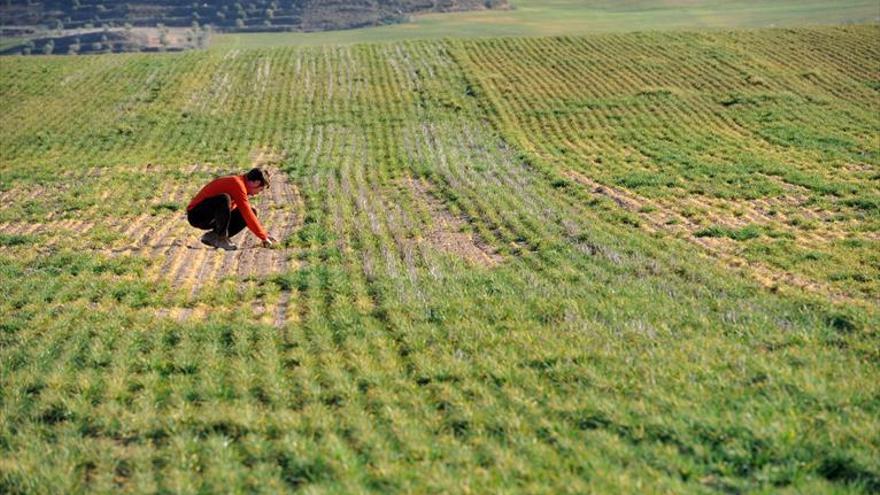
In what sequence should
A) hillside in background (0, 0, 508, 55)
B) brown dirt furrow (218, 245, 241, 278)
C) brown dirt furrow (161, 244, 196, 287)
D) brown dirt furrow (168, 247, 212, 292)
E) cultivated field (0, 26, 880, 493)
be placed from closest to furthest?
1. cultivated field (0, 26, 880, 493)
2. brown dirt furrow (168, 247, 212, 292)
3. brown dirt furrow (161, 244, 196, 287)
4. brown dirt furrow (218, 245, 241, 278)
5. hillside in background (0, 0, 508, 55)

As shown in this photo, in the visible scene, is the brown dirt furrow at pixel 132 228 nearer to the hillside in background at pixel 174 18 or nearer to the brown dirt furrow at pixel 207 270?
the brown dirt furrow at pixel 207 270

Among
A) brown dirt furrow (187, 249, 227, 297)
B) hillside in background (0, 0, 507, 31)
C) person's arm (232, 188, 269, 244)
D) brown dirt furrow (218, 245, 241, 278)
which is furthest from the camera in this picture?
hillside in background (0, 0, 507, 31)

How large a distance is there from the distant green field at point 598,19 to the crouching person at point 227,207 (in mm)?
71317

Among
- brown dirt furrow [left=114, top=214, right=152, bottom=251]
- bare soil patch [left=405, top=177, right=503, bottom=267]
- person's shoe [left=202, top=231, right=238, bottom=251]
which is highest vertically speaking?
person's shoe [left=202, top=231, right=238, bottom=251]

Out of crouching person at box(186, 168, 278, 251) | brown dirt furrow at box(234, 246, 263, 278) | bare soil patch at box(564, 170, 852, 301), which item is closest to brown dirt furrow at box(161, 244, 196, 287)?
brown dirt furrow at box(234, 246, 263, 278)

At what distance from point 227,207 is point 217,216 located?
10.1 inches

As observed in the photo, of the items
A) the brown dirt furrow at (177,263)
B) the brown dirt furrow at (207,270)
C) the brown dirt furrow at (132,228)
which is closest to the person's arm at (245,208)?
the brown dirt furrow at (207,270)

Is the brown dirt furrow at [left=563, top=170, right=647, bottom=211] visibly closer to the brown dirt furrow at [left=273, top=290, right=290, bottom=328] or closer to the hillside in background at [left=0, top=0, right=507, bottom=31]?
the brown dirt furrow at [left=273, top=290, right=290, bottom=328]

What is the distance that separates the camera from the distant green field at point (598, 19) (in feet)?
281

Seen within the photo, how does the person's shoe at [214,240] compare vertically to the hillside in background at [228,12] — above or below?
above

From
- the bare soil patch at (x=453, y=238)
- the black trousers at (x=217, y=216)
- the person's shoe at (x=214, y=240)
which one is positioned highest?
the black trousers at (x=217, y=216)

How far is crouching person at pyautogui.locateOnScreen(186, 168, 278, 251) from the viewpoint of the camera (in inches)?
489

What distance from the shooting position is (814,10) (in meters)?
91.3

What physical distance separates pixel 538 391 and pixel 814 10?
97.6m
